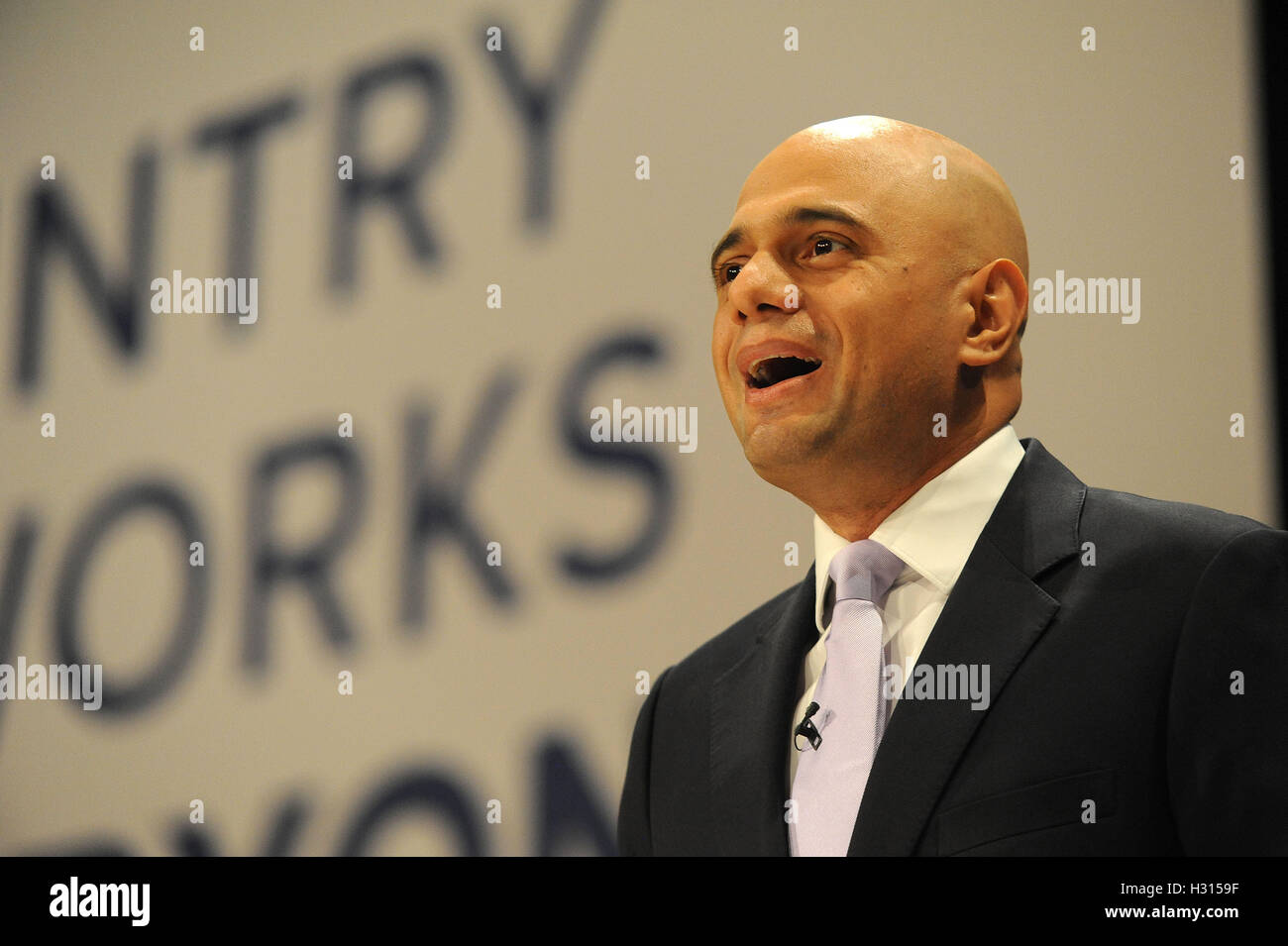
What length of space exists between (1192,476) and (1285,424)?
18 centimetres

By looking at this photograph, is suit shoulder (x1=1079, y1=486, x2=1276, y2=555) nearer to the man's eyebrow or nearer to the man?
the man

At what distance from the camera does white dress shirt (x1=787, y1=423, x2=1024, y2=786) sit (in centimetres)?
173

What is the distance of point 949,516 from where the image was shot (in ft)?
5.83

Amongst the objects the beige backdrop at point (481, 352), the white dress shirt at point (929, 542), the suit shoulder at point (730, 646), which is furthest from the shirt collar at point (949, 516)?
the beige backdrop at point (481, 352)

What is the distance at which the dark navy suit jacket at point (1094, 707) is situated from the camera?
1479 millimetres

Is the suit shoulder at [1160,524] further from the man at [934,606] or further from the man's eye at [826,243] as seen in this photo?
the man's eye at [826,243]

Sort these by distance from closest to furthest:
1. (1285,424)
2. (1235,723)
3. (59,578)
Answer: (1235,723), (1285,424), (59,578)

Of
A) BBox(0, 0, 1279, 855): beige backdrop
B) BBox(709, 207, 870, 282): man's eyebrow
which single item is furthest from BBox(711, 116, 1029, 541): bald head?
BBox(0, 0, 1279, 855): beige backdrop

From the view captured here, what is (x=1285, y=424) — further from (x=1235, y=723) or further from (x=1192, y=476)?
(x=1235, y=723)

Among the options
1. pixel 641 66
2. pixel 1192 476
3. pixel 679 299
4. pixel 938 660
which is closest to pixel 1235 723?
pixel 938 660

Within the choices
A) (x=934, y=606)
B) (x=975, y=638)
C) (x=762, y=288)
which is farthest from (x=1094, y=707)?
(x=762, y=288)

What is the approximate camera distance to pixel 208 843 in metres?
2.70

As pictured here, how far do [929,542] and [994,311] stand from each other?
360 millimetres

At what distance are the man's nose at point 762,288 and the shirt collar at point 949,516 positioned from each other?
333 millimetres
